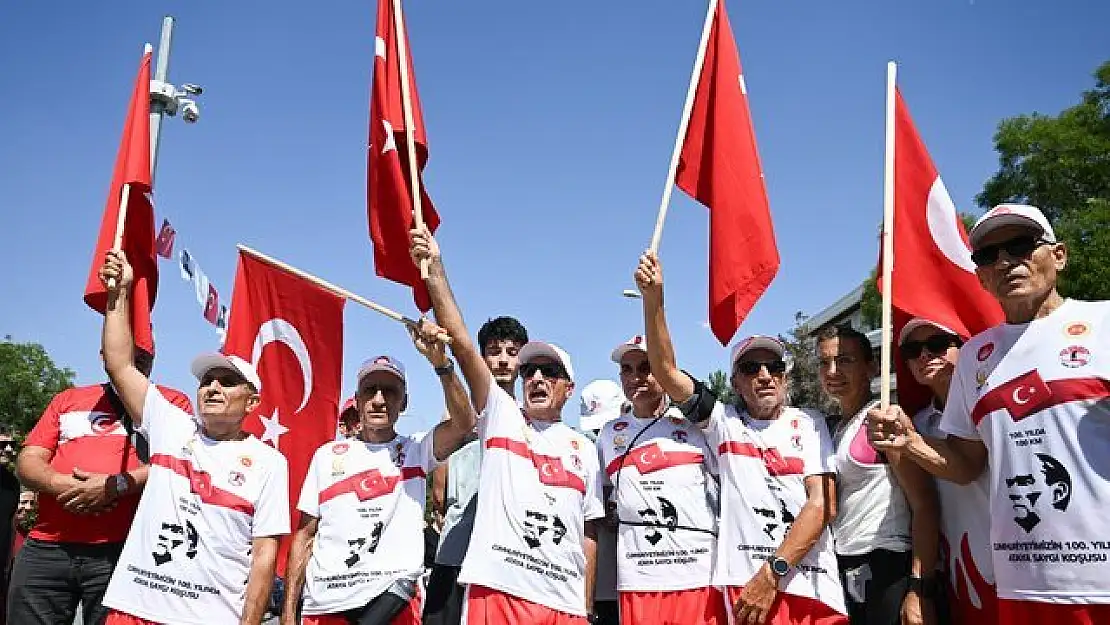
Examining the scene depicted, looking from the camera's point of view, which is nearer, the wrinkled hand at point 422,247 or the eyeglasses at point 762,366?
the eyeglasses at point 762,366

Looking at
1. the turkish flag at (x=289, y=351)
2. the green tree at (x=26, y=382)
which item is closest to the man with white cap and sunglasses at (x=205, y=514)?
the turkish flag at (x=289, y=351)

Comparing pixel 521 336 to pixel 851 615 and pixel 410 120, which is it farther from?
pixel 851 615

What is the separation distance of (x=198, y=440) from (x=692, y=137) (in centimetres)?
341

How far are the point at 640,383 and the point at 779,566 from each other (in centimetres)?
135

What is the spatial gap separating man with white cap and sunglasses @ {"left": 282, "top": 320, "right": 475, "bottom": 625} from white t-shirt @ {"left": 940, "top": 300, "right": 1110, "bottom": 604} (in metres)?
2.64

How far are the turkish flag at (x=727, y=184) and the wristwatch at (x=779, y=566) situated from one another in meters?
1.29

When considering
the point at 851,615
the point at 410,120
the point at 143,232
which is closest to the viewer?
the point at 851,615

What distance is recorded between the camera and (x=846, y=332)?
487 cm

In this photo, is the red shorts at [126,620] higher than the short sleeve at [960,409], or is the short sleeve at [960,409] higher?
the short sleeve at [960,409]

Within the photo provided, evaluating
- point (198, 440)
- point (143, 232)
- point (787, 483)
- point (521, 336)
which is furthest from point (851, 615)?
point (143, 232)

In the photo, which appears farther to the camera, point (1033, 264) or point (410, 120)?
point (410, 120)

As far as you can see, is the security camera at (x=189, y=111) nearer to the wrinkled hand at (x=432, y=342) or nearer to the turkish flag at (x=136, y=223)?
the turkish flag at (x=136, y=223)

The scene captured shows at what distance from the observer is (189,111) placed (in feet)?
33.6

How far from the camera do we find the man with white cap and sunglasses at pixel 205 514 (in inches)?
174
